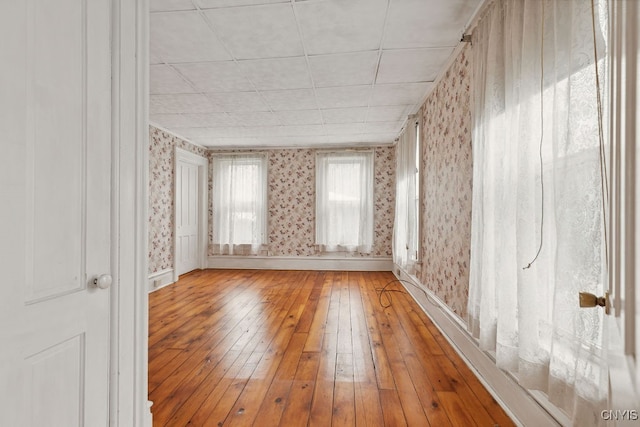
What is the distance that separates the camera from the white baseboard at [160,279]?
4658 mm

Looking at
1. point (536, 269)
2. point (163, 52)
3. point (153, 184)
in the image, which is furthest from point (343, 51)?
point (153, 184)

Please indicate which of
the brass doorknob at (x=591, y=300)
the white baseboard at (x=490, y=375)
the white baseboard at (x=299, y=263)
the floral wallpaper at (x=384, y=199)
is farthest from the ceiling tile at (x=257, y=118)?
the brass doorknob at (x=591, y=300)

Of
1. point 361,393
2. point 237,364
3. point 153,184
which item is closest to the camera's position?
point 361,393

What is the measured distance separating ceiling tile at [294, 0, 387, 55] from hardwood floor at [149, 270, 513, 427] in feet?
8.02

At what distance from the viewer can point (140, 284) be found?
1310 millimetres

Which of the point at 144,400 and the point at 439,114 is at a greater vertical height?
the point at 439,114

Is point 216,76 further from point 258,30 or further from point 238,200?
point 238,200

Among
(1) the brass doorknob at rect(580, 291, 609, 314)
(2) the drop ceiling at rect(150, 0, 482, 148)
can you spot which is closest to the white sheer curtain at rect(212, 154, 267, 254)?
(2) the drop ceiling at rect(150, 0, 482, 148)

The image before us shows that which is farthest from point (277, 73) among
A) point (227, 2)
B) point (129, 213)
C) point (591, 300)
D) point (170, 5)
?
point (591, 300)

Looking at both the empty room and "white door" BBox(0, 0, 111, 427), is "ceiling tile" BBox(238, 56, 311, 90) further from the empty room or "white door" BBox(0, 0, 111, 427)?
"white door" BBox(0, 0, 111, 427)

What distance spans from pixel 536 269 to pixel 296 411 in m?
1.41

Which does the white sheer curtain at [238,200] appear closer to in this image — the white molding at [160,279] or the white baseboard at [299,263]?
the white baseboard at [299,263]

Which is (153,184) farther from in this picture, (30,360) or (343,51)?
(30,360)

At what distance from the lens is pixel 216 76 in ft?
10.3
